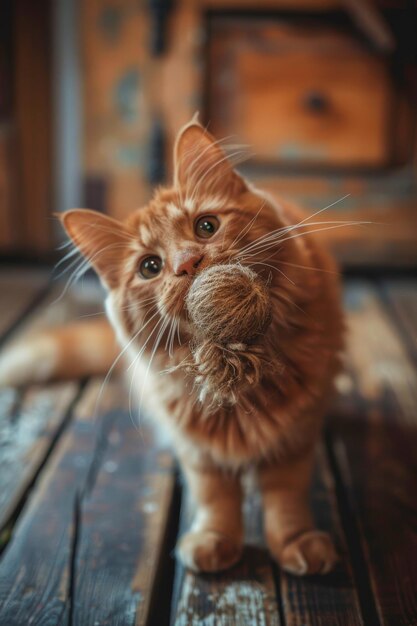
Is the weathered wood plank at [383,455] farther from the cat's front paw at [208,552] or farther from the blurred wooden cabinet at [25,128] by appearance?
the blurred wooden cabinet at [25,128]

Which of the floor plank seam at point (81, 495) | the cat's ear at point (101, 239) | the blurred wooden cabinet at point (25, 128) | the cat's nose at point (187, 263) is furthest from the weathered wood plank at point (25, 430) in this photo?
the blurred wooden cabinet at point (25, 128)

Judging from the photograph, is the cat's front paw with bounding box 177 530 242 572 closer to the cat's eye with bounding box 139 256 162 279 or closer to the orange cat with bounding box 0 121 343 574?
the orange cat with bounding box 0 121 343 574

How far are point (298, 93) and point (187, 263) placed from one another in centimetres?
171

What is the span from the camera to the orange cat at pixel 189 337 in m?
1.00

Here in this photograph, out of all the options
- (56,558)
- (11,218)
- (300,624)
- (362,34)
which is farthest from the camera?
(11,218)

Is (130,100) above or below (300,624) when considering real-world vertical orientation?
above

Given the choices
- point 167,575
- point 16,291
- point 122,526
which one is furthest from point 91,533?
point 16,291

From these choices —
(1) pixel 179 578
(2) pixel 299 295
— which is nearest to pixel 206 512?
(1) pixel 179 578

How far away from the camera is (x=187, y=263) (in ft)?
3.09

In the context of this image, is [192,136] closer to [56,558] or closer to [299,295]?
[299,295]

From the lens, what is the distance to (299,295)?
1.07m

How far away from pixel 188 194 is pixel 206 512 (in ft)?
1.83

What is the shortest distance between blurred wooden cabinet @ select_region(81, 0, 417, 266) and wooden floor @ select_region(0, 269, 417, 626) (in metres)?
0.85

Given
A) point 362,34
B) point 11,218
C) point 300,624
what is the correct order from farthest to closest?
point 11,218 → point 362,34 → point 300,624
